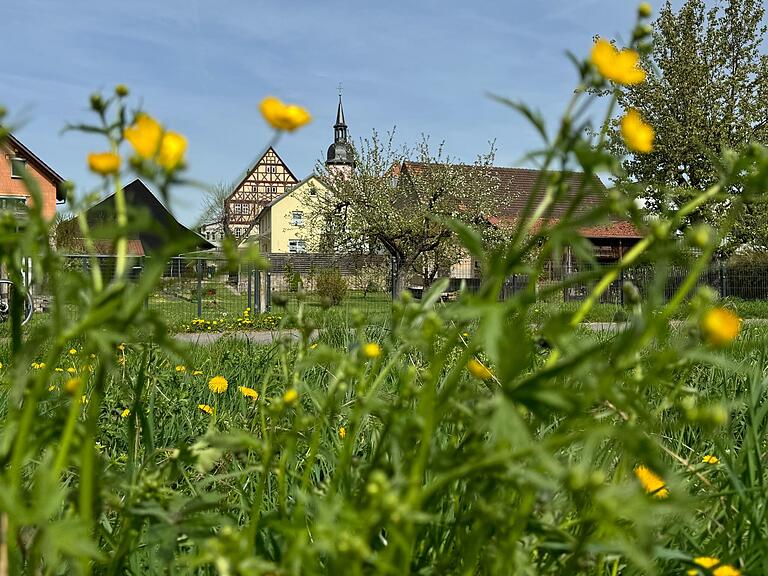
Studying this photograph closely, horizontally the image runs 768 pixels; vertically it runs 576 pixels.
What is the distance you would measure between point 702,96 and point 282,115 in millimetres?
21382

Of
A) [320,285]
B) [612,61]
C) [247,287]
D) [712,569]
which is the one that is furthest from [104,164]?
[320,285]

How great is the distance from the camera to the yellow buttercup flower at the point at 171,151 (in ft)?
1.86

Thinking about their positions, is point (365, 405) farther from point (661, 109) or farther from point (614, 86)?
point (661, 109)

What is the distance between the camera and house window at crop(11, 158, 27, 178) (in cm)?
64

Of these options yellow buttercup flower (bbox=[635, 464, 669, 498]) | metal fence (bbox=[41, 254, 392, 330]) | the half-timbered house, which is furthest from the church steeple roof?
yellow buttercup flower (bbox=[635, 464, 669, 498])

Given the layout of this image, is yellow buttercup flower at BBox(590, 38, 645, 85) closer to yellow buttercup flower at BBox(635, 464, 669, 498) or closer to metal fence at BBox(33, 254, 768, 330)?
metal fence at BBox(33, 254, 768, 330)

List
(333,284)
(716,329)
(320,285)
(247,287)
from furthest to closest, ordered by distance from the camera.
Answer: (333,284), (320,285), (247,287), (716,329)

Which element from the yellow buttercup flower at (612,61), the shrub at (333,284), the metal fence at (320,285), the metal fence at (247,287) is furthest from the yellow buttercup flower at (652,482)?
the shrub at (333,284)

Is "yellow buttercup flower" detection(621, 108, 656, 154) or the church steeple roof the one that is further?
the church steeple roof

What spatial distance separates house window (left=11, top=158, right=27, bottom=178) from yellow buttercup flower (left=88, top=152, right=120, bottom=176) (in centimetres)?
6

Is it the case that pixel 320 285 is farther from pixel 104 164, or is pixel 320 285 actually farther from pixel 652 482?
pixel 104 164

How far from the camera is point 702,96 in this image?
19.7m

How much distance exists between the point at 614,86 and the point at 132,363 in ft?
6.42

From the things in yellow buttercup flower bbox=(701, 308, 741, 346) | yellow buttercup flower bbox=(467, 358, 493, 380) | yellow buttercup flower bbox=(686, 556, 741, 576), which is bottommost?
yellow buttercup flower bbox=(686, 556, 741, 576)
